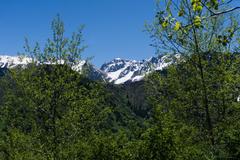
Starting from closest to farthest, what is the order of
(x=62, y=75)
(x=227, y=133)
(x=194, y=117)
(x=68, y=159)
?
(x=227, y=133) < (x=68, y=159) < (x=194, y=117) < (x=62, y=75)

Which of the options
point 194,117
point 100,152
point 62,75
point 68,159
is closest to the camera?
point 100,152

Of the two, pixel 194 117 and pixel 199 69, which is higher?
pixel 199 69

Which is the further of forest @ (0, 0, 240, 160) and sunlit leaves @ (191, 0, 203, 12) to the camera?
forest @ (0, 0, 240, 160)

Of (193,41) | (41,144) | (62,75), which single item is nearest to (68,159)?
(41,144)

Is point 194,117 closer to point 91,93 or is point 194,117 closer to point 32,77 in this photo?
point 91,93

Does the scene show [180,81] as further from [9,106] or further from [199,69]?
[9,106]

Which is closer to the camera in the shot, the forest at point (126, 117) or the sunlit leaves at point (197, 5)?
the sunlit leaves at point (197, 5)

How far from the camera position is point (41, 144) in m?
34.4

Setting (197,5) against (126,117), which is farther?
(126,117)

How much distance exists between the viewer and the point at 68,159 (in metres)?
32.6

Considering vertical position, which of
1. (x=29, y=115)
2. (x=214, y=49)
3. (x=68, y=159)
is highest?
(x=214, y=49)

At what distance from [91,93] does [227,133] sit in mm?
15586

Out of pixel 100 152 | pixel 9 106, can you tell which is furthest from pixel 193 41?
pixel 9 106

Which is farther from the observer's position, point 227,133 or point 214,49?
point 214,49
